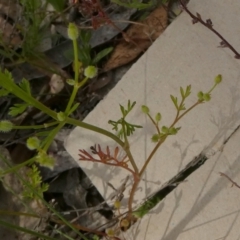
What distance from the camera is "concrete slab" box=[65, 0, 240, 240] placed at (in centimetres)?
122

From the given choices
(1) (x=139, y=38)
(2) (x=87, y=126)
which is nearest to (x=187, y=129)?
(1) (x=139, y=38)

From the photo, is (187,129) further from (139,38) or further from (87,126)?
(87,126)

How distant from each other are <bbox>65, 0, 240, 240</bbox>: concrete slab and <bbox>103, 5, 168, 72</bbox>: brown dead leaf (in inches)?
2.9

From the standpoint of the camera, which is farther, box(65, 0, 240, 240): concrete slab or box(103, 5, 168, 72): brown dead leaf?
box(103, 5, 168, 72): brown dead leaf

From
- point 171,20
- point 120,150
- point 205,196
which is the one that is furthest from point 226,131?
point 171,20

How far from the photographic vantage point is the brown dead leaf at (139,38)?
1418 mm

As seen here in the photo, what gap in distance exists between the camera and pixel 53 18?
56.9 inches

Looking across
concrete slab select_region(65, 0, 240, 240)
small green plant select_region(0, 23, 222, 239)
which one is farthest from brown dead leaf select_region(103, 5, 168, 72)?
small green plant select_region(0, 23, 222, 239)

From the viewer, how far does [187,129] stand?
1270 millimetres

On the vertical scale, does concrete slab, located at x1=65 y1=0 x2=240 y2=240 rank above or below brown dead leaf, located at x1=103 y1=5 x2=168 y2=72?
below

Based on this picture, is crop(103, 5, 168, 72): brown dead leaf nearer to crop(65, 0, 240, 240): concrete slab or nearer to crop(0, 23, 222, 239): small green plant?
crop(65, 0, 240, 240): concrete slab

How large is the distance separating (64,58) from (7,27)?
0.21 meters

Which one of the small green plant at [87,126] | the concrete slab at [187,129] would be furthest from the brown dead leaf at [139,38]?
the small green plant at [87,126]

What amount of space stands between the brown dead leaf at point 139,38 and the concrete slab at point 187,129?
0.24 feet
